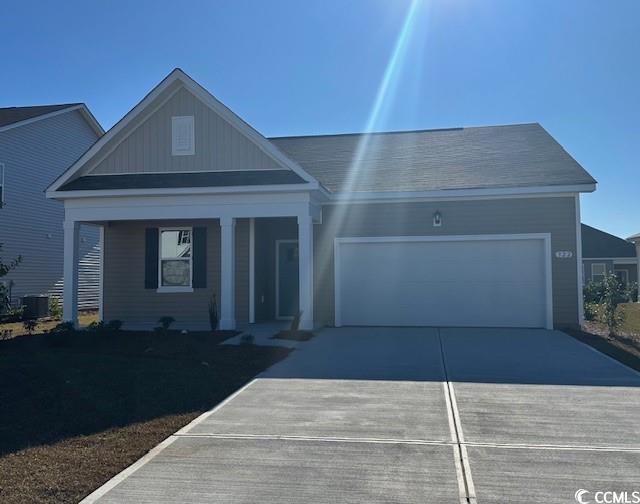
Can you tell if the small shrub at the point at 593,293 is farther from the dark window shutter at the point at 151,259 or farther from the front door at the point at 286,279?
the dark window shutter at the point at 151,259

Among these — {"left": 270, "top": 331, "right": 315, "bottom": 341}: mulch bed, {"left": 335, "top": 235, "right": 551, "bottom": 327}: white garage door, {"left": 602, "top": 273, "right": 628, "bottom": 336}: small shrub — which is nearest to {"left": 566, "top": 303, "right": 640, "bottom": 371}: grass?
{"left": 602, "top": 273, "right": 628, "bottom": 336}: small shrub

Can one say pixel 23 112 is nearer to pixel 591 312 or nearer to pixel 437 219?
pixel 437 219

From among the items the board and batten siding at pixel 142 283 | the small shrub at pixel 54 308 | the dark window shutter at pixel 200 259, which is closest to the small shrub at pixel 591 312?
the board and batten siding at pixel 142 283

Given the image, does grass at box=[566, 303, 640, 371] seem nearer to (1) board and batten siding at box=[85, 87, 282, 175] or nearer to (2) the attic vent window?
(1) board and batten siding at box=[85, 87, 282, 175]

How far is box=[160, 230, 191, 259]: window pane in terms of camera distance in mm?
14281

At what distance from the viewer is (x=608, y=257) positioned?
36.4 meters

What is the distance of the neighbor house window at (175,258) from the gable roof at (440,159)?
3.88 meters

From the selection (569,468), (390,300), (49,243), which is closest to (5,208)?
(49,243)

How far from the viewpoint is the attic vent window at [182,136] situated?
1285 cm

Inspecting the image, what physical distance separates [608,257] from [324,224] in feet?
98.2

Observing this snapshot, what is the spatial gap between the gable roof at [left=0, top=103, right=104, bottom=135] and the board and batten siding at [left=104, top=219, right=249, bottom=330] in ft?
21.8

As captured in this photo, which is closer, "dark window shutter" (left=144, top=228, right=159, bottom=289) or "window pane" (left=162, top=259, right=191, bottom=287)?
"dark window shutter" (left=144, top=228, right=159, bottom=289)

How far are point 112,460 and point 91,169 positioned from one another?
10288 millimetres

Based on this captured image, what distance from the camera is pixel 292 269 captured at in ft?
49.1
